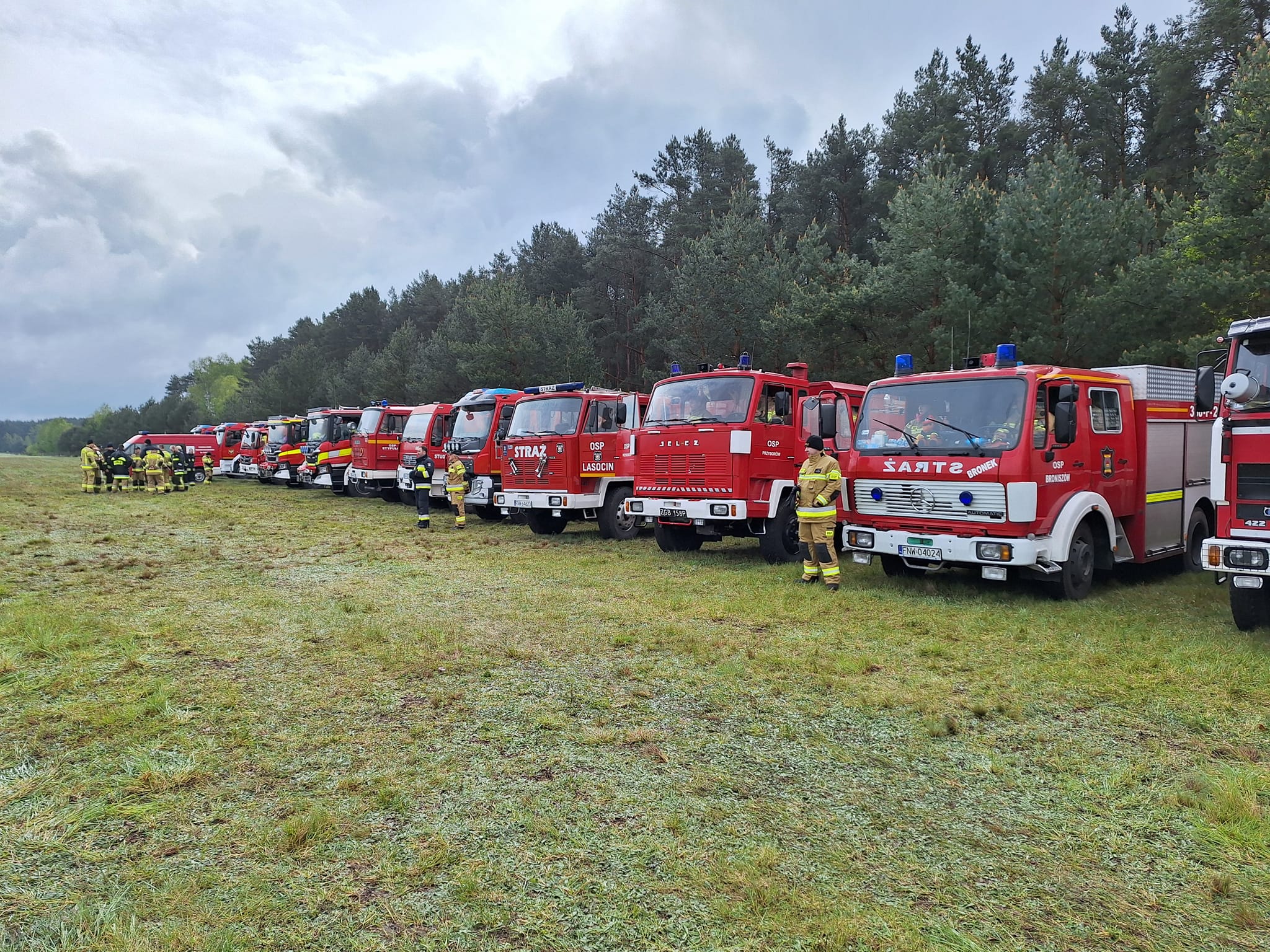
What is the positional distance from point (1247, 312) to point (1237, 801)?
17.3m

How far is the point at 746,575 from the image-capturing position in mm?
9781

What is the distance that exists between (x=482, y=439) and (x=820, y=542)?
807 centimetres

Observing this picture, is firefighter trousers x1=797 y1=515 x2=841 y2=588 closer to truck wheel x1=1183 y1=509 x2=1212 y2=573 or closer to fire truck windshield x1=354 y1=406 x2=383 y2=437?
truck wheel x1=1183 y1=509 x2=1212 y2=573

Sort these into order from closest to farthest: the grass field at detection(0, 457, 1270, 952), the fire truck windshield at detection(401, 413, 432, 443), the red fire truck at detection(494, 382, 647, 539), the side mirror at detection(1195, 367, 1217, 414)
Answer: the grass field at detection(0, 457, 1270, 952)
the side mirror at detection(1195, 367, 1217, 414)
the red fire truck at detection(494, 382, 647, 539)
the fire truck windshield at detection(401, 413, 432, 443)

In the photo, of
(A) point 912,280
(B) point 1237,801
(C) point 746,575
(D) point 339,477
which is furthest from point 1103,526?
(D) point 339,477

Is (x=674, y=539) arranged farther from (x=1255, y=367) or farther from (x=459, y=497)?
(x=1255, y=367)

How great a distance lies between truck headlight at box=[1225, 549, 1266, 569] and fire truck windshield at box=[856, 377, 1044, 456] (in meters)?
1.86

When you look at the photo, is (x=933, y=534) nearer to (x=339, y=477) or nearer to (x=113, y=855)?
(x=113, y=855)

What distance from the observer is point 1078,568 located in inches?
320

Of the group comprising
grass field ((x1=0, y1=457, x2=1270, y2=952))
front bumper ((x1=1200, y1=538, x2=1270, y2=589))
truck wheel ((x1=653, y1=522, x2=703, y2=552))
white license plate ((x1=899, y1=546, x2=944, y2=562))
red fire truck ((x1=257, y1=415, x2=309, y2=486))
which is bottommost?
grass field ((x1=0, y1=457, x2=1270, y2=952))

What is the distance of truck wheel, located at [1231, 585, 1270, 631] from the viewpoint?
658 cm

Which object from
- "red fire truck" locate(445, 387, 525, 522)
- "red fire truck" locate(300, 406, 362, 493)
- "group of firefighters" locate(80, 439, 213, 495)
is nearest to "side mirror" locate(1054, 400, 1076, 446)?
"red fire truck" locate(445, 387, 525, 522)

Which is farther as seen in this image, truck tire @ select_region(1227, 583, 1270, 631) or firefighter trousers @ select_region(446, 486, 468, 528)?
firefighter trousers @ select_region(446, 486, 468, 528)

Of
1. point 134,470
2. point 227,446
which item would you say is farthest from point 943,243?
point 227,446
